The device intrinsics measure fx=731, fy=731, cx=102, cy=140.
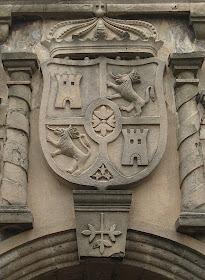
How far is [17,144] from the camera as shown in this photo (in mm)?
6293

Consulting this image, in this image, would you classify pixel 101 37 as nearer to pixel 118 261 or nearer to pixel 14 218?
pixel 14 218

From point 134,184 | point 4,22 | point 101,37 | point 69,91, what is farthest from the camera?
point 4,22

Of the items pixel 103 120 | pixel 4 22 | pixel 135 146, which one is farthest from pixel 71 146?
pixel 4 22

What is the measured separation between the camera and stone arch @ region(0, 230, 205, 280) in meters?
5.99

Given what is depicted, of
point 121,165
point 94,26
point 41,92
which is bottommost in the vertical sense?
point 121,165

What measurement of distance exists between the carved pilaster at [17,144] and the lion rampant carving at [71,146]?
280 mm

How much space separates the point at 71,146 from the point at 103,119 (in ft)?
1.29

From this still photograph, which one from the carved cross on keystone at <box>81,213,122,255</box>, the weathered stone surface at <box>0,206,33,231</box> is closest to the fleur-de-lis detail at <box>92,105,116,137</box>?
the carved cross on keystone at <box>81,213,122,255</box>

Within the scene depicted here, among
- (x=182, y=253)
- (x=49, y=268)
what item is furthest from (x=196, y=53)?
(x=49, y=268)

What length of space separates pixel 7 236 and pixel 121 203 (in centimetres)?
98

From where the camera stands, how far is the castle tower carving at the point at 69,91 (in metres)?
6.48

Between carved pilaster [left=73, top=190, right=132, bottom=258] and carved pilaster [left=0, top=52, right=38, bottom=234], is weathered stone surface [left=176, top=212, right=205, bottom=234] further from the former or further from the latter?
carved pilaster [left=0, top=52, right=38, bottom=234]

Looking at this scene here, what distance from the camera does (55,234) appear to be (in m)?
6.07

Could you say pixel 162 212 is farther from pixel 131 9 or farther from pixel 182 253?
pixel 131 9
